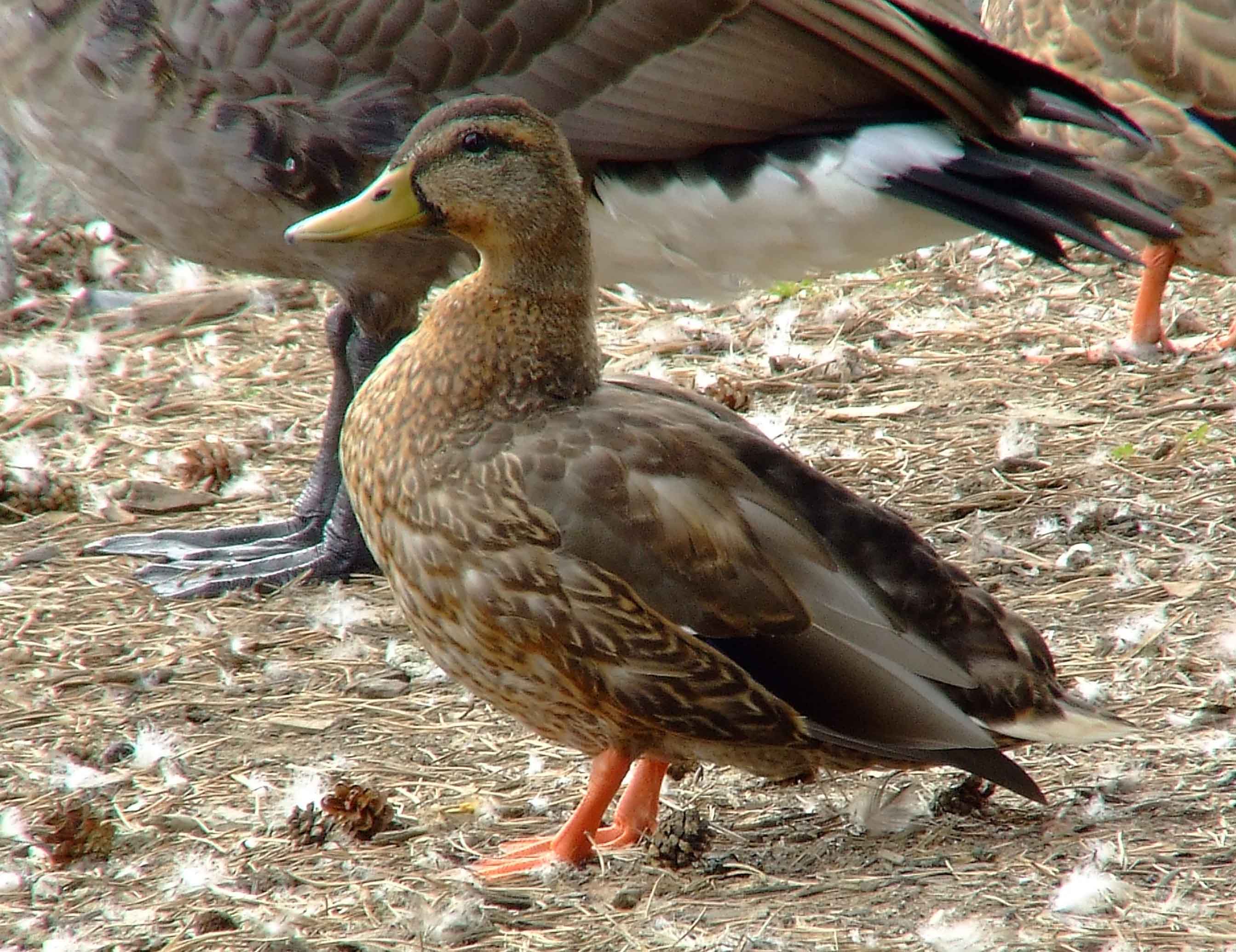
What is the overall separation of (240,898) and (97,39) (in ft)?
6.68

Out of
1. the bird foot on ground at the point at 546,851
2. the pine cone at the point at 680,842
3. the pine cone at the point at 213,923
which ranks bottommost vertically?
the pine cone at the point at 213,923

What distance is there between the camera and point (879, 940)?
239 centimetres

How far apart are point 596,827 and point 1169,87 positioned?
293 centimetres

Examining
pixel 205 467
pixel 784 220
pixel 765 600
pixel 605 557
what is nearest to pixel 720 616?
pixel 765 600

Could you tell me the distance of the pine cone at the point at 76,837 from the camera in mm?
A: 2746

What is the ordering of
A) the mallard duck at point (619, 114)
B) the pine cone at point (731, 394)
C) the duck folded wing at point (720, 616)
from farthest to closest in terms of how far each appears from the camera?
the pine cone at point (731, 394) → the mallard duck at point (619, 114) → the duck folded wing at point (720, 616)

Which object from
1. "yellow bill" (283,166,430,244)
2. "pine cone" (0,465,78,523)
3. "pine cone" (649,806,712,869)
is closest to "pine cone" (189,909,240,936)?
"pine cone" (649,806,712,869)

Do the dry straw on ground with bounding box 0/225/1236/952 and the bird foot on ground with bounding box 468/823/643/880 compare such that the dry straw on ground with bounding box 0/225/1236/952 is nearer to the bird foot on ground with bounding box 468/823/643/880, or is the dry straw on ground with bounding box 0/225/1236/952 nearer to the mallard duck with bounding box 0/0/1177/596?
the bird foot on ground with bounding box 468/823/643/880

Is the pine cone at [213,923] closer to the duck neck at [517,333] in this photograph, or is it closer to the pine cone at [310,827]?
the pine cone at [310,827]

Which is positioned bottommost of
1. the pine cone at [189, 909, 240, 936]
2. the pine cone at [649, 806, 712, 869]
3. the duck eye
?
the pine cone at [189, 909, 240, 936]

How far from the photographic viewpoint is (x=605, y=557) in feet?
8.25

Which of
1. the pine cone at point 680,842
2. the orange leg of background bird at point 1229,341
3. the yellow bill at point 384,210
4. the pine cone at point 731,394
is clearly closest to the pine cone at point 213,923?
the pine cone at point 680,842

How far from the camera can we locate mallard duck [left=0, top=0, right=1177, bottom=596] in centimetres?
344

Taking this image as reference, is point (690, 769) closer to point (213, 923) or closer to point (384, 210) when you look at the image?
point (213, 923)
